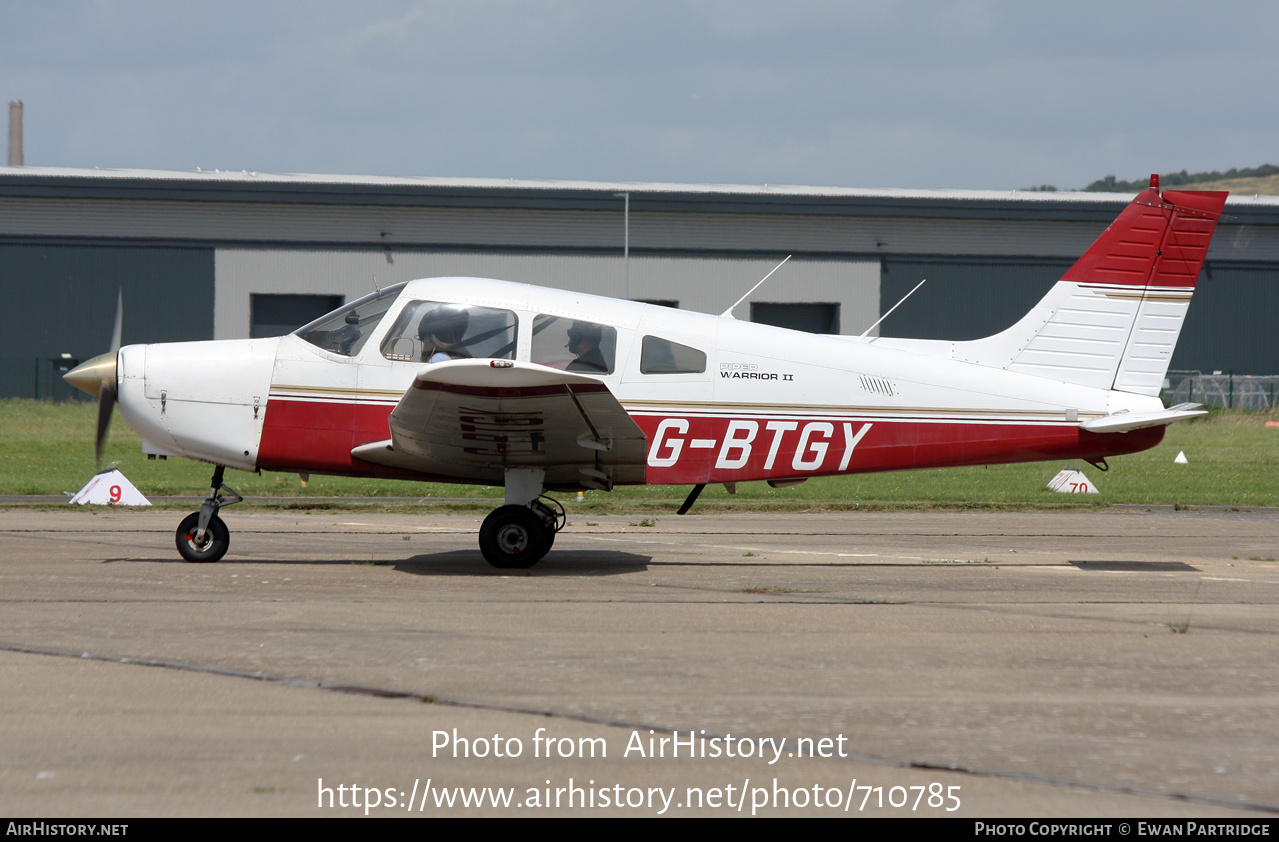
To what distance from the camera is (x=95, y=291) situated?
3972 centimetres

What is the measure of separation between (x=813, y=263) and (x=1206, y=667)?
36.4 metres

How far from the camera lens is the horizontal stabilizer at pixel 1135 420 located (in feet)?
29.3

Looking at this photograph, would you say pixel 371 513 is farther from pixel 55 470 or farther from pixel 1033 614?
pixel 1033 614

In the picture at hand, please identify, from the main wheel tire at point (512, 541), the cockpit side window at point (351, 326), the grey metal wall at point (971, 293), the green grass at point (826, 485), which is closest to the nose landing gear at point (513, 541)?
→ the main wheel tire at point (512, 541)

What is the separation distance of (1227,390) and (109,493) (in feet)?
131

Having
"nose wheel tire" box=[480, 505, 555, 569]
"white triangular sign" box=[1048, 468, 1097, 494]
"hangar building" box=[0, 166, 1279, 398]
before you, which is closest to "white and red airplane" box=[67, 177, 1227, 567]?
"nose wheel tire" box=[480, 505, 555, 569]

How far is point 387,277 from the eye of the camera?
129 feet

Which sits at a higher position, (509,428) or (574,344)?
(574,344)

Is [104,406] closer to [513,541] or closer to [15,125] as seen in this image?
[513,541]

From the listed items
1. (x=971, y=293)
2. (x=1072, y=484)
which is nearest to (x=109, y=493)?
(x=1072, y=484)

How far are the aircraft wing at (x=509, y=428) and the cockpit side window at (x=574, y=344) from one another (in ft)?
1.96

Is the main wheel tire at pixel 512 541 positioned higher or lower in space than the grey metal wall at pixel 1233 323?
lower

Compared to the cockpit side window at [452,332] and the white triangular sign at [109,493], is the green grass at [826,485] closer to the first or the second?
the white triangular sign at [109,493]
